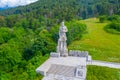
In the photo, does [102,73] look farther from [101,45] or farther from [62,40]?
[101,45]

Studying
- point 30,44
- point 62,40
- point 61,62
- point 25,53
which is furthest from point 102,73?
point 30,44

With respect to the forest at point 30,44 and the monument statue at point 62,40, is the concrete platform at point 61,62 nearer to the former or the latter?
the forest at point 30,44

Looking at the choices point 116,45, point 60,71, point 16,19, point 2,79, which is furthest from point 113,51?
point 16,19

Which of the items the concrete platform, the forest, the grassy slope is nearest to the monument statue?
the concrete platform

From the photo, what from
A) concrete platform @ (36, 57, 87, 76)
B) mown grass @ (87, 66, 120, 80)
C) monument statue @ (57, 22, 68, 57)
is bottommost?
mown grass @ (87, 66, 120, 80)

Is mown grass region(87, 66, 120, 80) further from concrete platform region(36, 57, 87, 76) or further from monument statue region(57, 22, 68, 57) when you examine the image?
monument statue region(57, 22, 68, 57)
